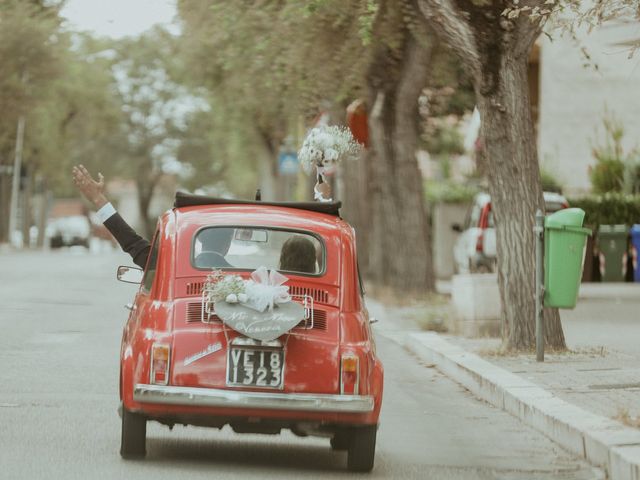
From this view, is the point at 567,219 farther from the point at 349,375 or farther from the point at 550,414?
the point at 349,375

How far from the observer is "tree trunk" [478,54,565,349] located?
47.8 feet

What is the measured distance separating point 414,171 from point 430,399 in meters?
12.9

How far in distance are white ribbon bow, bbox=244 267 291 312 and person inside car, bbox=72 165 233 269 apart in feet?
1.40

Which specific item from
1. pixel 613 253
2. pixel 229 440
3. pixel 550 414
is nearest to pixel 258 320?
pixel 229 440

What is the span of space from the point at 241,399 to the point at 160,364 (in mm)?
488

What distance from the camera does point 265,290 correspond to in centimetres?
834

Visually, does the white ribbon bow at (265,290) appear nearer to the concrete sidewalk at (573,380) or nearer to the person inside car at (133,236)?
the person inside car at (133,236)

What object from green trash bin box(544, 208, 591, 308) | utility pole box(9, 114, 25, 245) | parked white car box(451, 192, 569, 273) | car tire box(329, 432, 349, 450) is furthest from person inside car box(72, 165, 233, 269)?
utility pole box(9, 114, 25, 245)

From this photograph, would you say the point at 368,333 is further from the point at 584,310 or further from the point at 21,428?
the point at 584,310

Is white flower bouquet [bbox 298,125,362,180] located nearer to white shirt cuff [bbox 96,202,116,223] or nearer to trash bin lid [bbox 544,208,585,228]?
trash bin lid [bbox 544,208,585,228]

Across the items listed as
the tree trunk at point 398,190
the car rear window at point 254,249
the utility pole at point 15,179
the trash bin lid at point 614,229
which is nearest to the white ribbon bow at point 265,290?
the car rear window at point 254,249

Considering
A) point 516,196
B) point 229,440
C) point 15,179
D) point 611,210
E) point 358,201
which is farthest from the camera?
point 15,179

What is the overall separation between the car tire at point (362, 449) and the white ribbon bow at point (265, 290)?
839 millimetres

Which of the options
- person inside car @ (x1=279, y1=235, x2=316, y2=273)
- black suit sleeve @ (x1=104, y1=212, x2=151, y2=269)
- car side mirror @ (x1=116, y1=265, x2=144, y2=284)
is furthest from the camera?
black suit sleeve @ (x1=104, y1=212, x2=151, y2=269)
